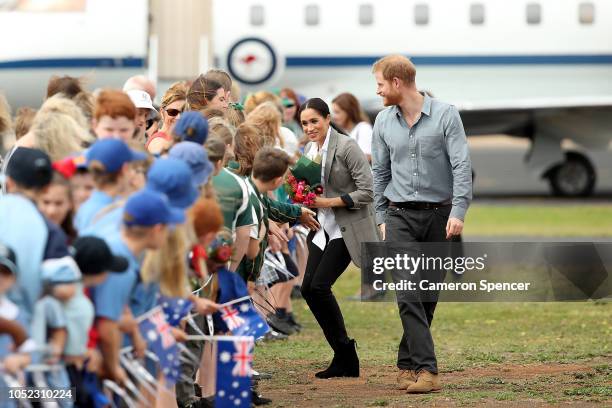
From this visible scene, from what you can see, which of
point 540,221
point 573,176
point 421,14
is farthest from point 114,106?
point 573,176

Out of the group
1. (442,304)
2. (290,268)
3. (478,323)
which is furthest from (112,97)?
(442,304)

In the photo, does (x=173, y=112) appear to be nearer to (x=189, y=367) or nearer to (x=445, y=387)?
(x=189, y=367)

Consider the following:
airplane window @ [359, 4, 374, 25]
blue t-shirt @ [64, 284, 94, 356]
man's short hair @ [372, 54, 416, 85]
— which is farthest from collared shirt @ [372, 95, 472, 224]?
airplane window @ [359, 4, 374, 25]

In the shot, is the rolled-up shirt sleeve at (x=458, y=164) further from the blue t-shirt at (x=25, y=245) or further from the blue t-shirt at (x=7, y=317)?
the blue t-shirt at (x=7, y=317)

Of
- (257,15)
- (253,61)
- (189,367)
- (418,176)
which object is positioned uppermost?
(257,15)

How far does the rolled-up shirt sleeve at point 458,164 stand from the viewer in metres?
8.94

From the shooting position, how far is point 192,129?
23.4ft

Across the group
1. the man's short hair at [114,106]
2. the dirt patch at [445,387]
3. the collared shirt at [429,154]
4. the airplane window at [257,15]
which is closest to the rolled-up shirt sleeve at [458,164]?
the collared shirt at [429,154]

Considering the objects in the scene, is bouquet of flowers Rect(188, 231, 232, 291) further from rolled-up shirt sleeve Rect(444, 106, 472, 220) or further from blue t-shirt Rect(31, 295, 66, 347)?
rolled-up shirt sleeve Rect(444, 106, 472, 220)

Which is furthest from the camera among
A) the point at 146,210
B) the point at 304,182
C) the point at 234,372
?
the point at 304,182

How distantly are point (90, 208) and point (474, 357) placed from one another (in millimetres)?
5362

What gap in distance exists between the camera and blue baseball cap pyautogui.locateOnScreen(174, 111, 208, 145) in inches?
281

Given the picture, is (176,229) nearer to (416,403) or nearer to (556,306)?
(416,403)

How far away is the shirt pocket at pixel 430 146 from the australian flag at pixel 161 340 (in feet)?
10.5
